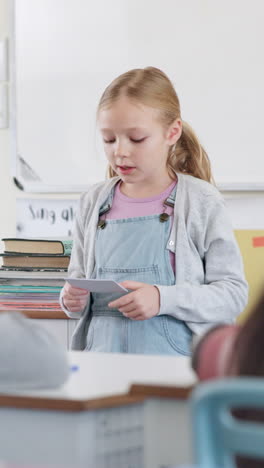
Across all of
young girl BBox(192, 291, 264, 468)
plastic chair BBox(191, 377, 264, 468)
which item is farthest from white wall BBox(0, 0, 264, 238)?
plastic chair BBox(191, 377, 264, 468)

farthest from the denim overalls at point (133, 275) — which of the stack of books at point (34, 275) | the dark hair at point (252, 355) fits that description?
the dark hair at point (252, 355)

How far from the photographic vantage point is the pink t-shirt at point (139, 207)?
164 centimetres

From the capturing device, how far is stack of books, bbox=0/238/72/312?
222 centimetres

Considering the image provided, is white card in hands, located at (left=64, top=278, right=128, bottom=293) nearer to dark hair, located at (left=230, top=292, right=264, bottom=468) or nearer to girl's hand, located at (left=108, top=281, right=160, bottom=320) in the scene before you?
girl's hand, located at (left=108, top=281, right=160, bottom=320)

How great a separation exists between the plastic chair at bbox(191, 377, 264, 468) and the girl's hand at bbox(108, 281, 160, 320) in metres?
0.88

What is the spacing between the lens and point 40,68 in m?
2.70

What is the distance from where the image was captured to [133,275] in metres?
1.59

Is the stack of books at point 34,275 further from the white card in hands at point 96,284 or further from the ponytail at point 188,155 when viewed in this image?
the white card in hands at point 96,284

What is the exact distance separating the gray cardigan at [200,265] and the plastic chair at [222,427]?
913 millimetres

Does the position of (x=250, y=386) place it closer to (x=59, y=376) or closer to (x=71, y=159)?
(x=59, y=376)

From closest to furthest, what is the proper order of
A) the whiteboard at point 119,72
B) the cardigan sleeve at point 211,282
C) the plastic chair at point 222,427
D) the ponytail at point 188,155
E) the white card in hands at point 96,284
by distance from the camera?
the plastic chair at point 222,427 → the white card in hands at point 96,284 → the cardigan sleeve at point 211,282 → the ponytail at point 188,155 → the whiteboard at point 119,72

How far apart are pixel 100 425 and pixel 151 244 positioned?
0.75 m

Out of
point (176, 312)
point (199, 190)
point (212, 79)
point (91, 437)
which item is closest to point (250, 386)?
point (91, 437)

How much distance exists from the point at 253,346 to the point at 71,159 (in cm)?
208
